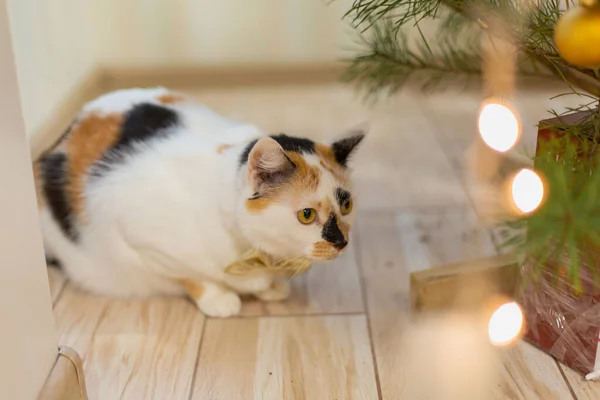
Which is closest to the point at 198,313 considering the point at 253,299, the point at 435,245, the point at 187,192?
the point at 253,299

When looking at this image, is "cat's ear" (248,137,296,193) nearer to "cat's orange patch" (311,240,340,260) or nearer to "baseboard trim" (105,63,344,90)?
"cat's orange patch" (311,240,340,260)

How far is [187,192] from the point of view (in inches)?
39.2

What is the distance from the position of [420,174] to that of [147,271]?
0.72 metres

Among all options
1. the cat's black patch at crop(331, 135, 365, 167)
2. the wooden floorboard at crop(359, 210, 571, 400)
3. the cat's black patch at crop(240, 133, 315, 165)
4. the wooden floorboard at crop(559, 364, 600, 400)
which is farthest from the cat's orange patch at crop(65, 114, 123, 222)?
the wooden floorboard at crop(559, 364, 600, 400)

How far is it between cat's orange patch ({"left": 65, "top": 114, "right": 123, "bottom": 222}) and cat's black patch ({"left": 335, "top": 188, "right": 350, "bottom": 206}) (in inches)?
15.1

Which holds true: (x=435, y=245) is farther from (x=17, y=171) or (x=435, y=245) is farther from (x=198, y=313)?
(x=17, y=171)

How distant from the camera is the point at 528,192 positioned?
0.62 metres

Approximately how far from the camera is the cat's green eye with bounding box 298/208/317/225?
902mm

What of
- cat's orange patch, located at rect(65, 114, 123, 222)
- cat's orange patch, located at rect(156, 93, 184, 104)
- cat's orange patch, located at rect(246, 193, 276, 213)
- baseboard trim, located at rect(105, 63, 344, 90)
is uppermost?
cat's orange patch, located at rect(246, 193, 276, 213)

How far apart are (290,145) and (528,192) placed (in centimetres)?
41

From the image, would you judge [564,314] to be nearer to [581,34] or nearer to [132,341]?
[581,34]

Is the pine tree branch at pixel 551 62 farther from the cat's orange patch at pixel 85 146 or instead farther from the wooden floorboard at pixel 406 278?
the cat's orange patch at pixel 85 146

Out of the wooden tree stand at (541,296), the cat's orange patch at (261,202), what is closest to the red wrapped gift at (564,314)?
the wooden tree stand at (541,296)

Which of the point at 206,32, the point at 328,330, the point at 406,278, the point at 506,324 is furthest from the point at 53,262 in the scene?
the point at 206,32
